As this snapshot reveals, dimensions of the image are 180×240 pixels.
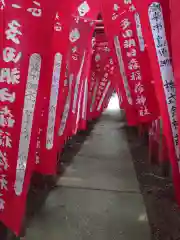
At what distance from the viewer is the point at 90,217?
3152mm

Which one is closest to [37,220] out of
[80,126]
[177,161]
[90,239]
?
[90,239]

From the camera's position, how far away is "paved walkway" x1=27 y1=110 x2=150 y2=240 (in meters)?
2.80

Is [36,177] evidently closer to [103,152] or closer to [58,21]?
[58,21]

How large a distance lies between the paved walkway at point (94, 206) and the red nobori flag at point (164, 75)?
1342 mm

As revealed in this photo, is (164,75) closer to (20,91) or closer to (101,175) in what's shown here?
(20,91)

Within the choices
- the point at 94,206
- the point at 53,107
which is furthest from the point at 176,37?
the point at 94,206

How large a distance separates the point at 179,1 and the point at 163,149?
3.20 metres

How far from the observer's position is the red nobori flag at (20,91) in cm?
171

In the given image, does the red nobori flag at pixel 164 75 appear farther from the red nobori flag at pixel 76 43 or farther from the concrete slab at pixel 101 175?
the concrete slab at pixel 101 175

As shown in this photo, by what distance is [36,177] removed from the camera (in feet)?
13.0

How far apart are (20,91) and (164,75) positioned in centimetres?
84

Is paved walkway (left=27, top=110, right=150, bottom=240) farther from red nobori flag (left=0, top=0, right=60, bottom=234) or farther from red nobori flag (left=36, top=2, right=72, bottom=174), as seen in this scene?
red nobori flag (left=0, top=0, right=60, bottom=234)

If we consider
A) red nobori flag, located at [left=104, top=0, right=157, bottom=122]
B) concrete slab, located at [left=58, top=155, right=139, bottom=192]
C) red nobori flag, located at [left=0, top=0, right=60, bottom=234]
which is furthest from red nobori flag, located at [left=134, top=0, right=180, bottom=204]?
concrete slab, located at [left=58, top=155, right=139, bottom=192]

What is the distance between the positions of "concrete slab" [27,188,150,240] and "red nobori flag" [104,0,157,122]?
1.01 m
